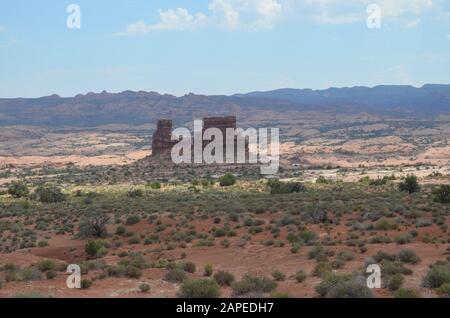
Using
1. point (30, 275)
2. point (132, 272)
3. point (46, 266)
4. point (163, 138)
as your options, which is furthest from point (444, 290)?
point (163, 138)

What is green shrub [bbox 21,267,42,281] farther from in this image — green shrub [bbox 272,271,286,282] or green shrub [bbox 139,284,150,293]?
green shrub [bbox 272,271,286,282]

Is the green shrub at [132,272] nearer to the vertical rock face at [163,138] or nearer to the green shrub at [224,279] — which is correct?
the green shrub at [224,279]

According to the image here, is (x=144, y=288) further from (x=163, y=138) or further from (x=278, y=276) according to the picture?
(x=163, y=138)

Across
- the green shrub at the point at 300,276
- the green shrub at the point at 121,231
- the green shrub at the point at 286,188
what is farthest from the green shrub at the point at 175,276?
the green shrub at the point at 286,188

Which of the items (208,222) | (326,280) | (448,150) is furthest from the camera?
(448,150)
